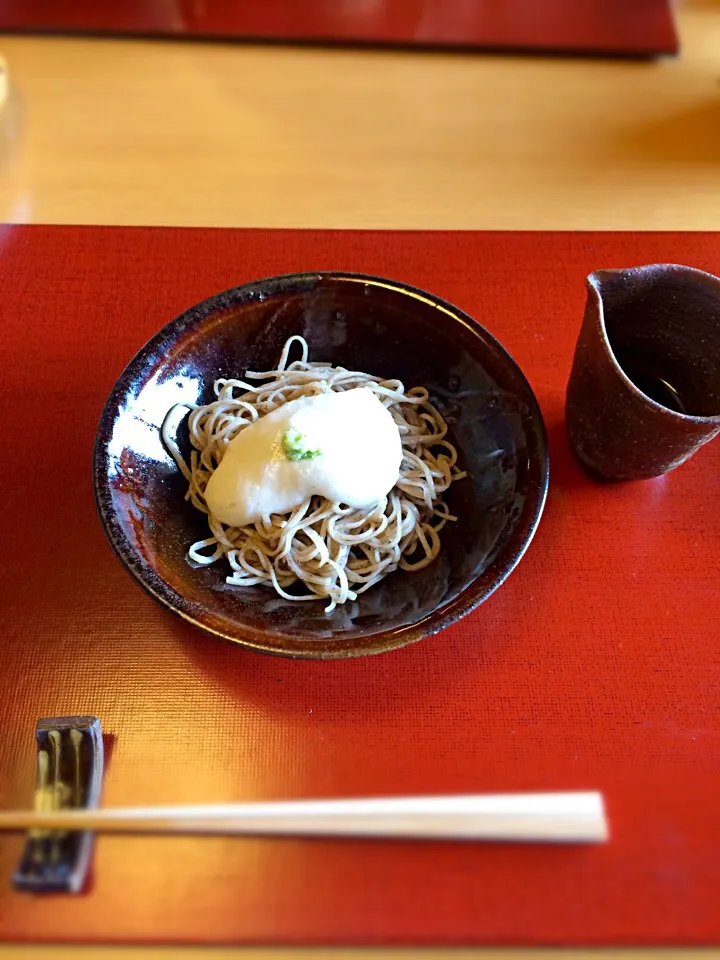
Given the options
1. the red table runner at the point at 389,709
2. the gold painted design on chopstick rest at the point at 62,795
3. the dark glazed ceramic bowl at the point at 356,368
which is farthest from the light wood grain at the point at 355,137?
the gold painted design on chopstick rest at the point at 62,795

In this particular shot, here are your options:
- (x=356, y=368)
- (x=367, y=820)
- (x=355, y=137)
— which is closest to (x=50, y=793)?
(x=367, y=820)

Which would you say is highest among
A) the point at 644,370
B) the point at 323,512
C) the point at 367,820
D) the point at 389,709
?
the point at 644,370

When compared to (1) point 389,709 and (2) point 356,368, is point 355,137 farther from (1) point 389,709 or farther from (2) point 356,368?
(1) point 389,709

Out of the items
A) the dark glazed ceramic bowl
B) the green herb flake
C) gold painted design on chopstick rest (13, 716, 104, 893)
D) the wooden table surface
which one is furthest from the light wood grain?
gold painted design on chopstick rest (13, 716, 104, 893)

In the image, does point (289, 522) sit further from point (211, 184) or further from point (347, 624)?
point (211, 184)

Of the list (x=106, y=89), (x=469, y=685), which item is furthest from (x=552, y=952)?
(x=106, y=89)

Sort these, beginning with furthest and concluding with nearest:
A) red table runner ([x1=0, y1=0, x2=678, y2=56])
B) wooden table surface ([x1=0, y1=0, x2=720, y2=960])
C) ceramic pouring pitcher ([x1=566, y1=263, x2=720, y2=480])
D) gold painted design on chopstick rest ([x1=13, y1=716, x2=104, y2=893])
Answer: red table runner ([x1=0, y1=0, x2=678, y2=56])
wooden table surface ([x1=0, y1=0, x2=720, y2=960])
ceramic pouring pitcher ([x1=566, y1=263, x2=720, y2=480])
gold painted design on chopstick rest ([x1=13, y1=716, x2=104, y2=893])

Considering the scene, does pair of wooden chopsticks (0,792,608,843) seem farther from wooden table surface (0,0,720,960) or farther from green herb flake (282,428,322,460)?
wooden table surface (0,0,720,960)
